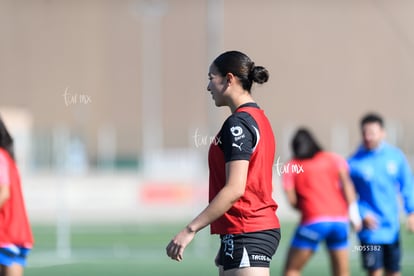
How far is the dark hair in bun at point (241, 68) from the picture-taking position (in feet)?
17.8

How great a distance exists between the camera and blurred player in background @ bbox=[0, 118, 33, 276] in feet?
23.4

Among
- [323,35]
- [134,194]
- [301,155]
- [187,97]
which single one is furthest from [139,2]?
[301,155]

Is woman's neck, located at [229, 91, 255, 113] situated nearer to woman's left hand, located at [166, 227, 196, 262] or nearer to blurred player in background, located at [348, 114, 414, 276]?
woman's left hand, located at [166, 227, 196, 262]

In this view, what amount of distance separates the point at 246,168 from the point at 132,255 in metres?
11.1

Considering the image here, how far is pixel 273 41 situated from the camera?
4444cm

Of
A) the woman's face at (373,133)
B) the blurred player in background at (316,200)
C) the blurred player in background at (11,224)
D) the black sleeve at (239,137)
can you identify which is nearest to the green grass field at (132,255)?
the blurred player in background at (316,200)

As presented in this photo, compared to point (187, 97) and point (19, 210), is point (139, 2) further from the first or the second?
point (19, 210)

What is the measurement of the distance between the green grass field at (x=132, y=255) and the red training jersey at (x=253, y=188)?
7472 mm

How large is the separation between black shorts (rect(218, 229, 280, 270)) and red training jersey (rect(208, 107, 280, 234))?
31mm

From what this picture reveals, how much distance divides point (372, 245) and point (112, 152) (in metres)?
28.3

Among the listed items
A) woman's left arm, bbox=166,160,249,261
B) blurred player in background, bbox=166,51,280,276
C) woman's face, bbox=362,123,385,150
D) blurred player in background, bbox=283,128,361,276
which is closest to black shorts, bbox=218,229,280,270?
blurred player in background, bbox=166,51,280,276

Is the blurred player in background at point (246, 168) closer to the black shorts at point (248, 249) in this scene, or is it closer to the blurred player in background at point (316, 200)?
the black shorts at point (248, 249)

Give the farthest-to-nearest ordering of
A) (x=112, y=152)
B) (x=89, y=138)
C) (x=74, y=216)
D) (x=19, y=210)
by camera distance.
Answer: (x=89, y=138) < (x=112, y=152) < (x=74, y=216) < (x=19, y=210)

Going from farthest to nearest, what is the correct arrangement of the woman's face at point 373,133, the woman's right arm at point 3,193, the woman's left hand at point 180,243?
the woman's face at point 373,133
the woman's right arm at point 3,193
the woman's left hand at point 180,243
